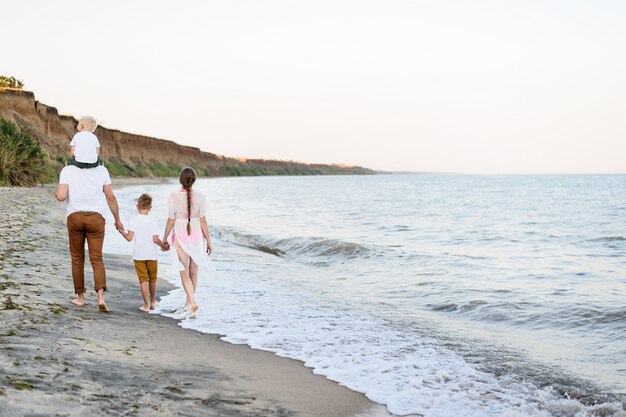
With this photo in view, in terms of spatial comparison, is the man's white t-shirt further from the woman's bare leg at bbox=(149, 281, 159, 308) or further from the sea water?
the sea water

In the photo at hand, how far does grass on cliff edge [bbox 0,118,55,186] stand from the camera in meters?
25.3

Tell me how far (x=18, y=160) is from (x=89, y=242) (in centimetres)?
2326

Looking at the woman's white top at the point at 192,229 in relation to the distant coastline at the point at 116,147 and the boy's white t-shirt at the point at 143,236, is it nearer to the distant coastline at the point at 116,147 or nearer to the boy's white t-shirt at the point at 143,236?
→ the boy's white t-shirt at the point at 143,236

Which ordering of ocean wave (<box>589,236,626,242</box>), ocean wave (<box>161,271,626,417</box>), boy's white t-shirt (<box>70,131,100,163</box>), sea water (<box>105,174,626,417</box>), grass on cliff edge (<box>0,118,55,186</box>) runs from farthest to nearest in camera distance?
grass on cliff edge (<box>0,118,55,186</box>) → ocean wave (<box>589,236,626,242</box>) → boy's white t-shirt (<box>70,131,100,163</box>) → sea water (<box>105,174,626,417</box>) → ocean wave (<box>161,271,626,417</box>)

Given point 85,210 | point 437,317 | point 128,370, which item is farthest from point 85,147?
point 437,317

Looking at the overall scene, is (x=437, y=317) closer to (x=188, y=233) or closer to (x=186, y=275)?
(x=186, y=275)

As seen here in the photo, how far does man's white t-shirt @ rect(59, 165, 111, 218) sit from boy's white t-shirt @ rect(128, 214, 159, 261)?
86 cm

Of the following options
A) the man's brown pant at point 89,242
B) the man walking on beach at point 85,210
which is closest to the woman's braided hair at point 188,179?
the man walking on beach at point 85,210

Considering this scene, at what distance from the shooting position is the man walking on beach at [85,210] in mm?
6246

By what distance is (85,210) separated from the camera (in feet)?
20.7

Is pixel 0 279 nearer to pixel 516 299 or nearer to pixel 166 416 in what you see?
pixel 166 416

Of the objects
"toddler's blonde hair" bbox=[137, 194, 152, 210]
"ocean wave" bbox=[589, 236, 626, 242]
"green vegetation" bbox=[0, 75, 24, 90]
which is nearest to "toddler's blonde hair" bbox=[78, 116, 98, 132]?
"toddler's blonde hair" bbox=[137, 194, 152, 210]

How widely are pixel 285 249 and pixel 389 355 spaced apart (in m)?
11.4

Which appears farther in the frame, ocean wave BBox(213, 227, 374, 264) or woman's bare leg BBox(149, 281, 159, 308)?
ocean wave BBox(213, 227, 374, 264)
